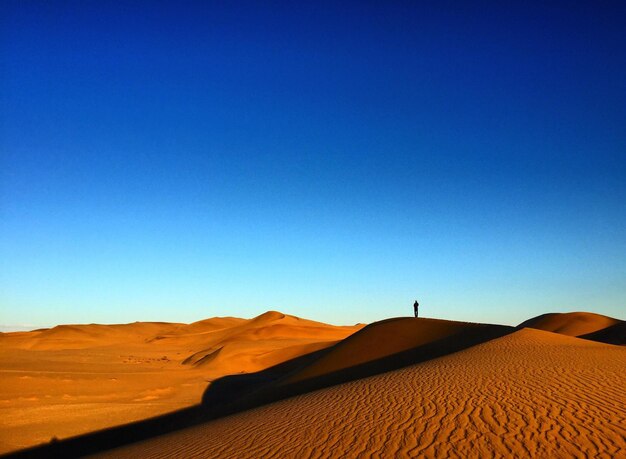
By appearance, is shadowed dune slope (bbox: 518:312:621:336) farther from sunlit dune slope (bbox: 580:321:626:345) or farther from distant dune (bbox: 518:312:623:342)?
sunlit dune slope (bbox: 580:321:626:345)

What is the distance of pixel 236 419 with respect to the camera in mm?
12422

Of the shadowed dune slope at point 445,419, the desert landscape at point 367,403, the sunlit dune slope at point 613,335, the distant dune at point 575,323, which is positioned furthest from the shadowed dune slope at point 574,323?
the shadowed dune slope at point 445,419

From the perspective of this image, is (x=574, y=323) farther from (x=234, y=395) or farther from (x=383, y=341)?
(x=234, y=395)

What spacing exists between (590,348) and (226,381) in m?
20.2

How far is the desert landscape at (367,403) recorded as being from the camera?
811 centimetres

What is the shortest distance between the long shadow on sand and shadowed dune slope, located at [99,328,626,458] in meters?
4.25

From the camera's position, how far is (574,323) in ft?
176

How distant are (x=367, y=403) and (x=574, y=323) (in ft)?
171

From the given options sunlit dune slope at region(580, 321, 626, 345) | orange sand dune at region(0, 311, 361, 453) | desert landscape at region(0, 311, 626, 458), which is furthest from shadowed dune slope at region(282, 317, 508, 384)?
sunlit dune slope at region(580, 321, 626, 345)

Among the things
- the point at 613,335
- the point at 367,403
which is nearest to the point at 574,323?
the point at 613,335

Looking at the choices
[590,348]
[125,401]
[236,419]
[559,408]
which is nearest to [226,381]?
[125,401]

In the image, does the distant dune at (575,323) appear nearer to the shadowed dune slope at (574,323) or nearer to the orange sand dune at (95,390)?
the shadowed dune slope at (574,323)

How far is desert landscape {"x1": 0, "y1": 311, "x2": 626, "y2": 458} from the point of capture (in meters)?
8.11

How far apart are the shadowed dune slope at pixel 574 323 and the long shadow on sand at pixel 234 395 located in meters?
31.6
